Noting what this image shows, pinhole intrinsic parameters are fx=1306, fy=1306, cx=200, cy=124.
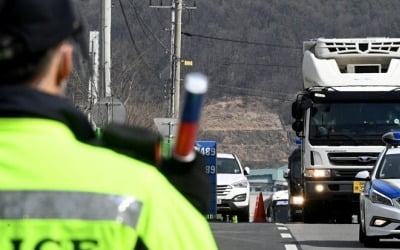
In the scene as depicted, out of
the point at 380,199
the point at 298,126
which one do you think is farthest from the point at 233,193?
the point at 380,199

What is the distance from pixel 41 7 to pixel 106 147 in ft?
1.04

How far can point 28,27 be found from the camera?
261 cm

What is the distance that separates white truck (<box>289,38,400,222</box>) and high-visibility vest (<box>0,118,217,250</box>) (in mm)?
20967

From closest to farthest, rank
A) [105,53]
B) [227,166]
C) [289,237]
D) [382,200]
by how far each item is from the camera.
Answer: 1. [382,200]
2. [289,237]
3. [105,53]
4. [227,166]

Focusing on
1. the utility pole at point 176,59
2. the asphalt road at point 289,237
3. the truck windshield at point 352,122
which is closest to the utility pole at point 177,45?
the utility pole at point 176,59

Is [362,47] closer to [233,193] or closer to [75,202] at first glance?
[233,193]

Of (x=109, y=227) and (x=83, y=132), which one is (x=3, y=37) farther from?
(x=109, y=227)

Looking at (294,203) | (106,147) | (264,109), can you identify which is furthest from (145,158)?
(264,109)

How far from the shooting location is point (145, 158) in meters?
2.71

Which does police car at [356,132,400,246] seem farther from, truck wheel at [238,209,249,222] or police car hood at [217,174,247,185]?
truck wheel at [238,209,249,222]

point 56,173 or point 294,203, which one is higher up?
point 56,173

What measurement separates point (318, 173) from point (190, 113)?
21901mm

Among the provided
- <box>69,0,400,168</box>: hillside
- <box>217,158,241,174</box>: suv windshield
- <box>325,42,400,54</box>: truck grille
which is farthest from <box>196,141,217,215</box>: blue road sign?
<box>69,0,400,168</box>: hillside

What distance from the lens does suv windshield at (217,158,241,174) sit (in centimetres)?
3114
